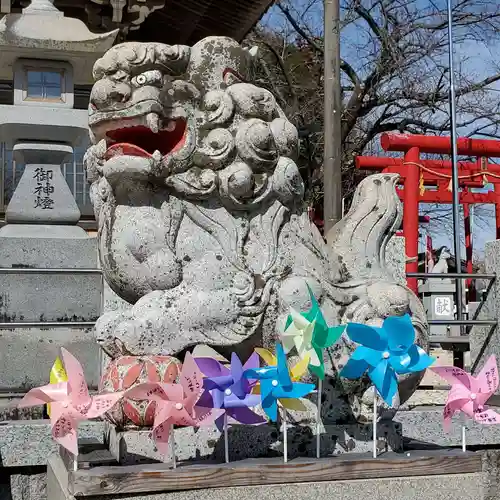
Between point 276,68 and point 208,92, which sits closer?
point 208,92

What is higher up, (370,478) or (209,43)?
(209,43)

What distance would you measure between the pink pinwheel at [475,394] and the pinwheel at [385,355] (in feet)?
0.61

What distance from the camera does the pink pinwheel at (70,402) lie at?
2.48 metres

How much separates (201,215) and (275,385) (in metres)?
0.80

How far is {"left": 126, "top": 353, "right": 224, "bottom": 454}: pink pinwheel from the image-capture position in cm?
252

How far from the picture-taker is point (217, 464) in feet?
8.55

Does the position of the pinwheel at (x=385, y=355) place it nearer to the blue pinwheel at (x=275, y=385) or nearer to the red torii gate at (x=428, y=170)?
the blue pinwheel at (x=275, y=385)

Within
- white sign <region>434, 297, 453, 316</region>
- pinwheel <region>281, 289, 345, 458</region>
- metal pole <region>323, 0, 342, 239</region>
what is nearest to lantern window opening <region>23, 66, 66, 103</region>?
metal pole <region>323, 0, 342, 239</region>

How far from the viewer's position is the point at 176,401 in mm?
2549

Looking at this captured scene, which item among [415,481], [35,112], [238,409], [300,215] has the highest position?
[35,112]

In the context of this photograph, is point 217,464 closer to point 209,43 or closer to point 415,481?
point 415,481

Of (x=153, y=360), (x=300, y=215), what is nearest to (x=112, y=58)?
(x=300, y=215)

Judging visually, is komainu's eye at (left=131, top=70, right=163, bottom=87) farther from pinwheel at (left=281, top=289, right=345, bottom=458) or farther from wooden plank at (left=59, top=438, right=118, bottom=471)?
wooden plank at (left=59, top=438, right=118, bottom=471)

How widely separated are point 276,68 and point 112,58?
40.4 feet
